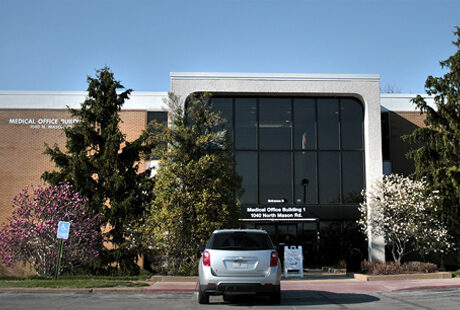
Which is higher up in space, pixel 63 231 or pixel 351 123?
pixel 351 123

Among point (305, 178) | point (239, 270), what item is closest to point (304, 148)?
point (305, 178)

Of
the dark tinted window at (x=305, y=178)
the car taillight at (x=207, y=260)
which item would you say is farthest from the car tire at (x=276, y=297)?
the dark tinted window at (x=305, y=178)

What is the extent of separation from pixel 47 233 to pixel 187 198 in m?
5.69

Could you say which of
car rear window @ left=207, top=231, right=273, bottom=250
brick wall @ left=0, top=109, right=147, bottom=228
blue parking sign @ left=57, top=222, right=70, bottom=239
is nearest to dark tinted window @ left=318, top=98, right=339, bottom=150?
brick wall @ left=0, top=109, right=147, bottom=228

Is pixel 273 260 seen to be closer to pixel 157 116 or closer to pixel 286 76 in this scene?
pixel 286 76

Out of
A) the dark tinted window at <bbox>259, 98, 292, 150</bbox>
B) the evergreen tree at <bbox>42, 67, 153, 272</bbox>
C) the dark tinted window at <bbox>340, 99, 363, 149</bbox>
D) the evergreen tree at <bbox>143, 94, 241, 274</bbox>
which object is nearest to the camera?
the evergreen tree at <bbox>143, 94, 241, 274</bbox>

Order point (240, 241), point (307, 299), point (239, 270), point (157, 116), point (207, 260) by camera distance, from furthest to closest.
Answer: point (157, 116)
point (307, 299)
point (240, 241)
point (207, 260)
point (239, 270)

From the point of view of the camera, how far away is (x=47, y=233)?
19.8 metres

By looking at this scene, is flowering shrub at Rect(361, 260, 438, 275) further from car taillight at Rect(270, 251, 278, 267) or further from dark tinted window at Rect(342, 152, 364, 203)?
car taillight at Rect(270, 251, 278, 267)

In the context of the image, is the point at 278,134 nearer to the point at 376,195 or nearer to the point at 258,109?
the point at 258,109

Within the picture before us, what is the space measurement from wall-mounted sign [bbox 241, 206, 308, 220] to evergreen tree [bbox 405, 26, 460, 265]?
5.80 metres

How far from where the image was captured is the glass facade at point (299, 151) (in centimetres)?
2519

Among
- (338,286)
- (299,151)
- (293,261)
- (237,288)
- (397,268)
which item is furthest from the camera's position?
(299,151)

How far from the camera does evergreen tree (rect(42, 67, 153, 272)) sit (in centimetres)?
2158
